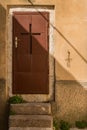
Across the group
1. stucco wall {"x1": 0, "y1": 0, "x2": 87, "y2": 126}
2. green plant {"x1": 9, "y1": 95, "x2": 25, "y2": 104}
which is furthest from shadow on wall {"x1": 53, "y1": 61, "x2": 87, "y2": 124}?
green plant {"x1": 9, "y1": 95, "x2": 25, "y2": 104}

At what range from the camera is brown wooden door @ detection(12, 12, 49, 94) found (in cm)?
1164

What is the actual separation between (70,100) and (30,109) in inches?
40.7

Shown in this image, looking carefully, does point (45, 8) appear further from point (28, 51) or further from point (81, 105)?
point (81, 105)

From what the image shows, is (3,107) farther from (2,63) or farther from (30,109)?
(2,63)

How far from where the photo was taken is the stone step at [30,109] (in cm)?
1123

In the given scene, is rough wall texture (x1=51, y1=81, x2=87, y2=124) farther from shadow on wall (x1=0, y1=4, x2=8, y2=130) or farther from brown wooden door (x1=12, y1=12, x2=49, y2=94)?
shadow on wall (x1=0, y1=4, x2=8, y2=130)

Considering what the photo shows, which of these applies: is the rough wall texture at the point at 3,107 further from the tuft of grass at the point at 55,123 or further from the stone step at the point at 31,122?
the tuft of grass at the point at 55,123

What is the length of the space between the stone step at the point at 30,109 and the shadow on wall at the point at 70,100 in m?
Answer: 0.39

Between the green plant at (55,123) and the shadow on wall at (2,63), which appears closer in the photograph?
the green plant at (55,123)

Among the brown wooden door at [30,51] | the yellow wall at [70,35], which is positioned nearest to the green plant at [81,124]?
the yellow wall at [70,35]

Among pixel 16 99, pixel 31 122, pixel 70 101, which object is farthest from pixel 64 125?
pixel 16 99

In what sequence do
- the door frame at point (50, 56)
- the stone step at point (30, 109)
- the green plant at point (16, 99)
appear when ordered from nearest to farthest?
the stone step at point (30, 109) < the green plant at point (16, 99) < the door frame at point (50, 56)

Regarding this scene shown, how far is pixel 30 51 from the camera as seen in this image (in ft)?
38.2

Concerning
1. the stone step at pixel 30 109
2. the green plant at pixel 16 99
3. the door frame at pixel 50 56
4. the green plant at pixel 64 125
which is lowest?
the green plant at pixel 64 125
